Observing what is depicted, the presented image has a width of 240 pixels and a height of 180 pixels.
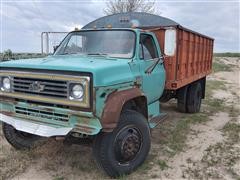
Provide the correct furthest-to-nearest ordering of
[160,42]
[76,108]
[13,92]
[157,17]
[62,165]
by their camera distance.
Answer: [157,17] → [160,42] → [62,165] → [13,92] → [76,108]

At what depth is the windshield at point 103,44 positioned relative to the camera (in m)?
5.09

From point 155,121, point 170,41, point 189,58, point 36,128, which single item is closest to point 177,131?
point 155,121

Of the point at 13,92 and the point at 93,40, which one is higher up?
the point at 93,40

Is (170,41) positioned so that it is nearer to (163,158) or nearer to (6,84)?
(163,158)

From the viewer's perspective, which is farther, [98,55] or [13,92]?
[98,55]

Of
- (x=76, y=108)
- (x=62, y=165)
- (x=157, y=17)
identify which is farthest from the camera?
(x=157, y=17)

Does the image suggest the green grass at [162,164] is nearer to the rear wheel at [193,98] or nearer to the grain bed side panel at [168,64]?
the grain bed side panel at [168,64]

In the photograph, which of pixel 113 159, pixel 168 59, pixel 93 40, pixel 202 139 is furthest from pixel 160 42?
pixel 113 159

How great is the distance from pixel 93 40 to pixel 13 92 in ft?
5.42

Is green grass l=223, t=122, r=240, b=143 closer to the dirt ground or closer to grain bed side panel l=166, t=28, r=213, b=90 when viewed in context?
the dirt ground

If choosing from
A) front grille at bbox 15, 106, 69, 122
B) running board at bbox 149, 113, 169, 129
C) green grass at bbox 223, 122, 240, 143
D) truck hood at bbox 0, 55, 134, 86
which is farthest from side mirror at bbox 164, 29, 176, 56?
green grass at bbox 223, 122, 240, 143

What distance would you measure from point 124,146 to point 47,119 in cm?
113

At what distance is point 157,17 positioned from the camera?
680 cm

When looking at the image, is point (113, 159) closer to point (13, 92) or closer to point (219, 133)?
point (13, 92)
